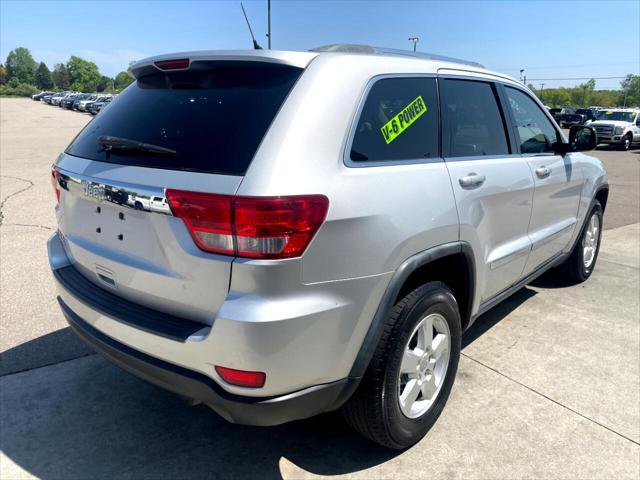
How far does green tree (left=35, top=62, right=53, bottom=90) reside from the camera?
147750mm

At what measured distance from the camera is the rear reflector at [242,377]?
6.14 ft

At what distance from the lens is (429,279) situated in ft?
8.60

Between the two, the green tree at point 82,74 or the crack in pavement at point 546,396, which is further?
the green tree at point 82,74

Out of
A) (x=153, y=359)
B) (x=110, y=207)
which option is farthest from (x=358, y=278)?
(x=110, y=207)

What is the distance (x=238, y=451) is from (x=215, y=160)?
1482mm

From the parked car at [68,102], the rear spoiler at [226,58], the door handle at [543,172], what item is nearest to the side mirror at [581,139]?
the door handle at [543,172]

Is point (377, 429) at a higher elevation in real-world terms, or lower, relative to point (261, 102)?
lower

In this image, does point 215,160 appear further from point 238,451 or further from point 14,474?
point 14,474

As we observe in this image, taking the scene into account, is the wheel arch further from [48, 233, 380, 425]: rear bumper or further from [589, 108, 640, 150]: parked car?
[589, 108, 640, 150]: parked car

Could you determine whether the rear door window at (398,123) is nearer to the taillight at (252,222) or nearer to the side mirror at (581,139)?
the taillight at (252,222)

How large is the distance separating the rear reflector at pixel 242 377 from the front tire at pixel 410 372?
54cm

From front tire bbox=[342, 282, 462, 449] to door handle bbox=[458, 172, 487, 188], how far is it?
0.55 metres

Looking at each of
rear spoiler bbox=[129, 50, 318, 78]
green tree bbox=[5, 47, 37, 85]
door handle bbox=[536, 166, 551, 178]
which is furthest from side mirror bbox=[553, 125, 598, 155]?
green tree bbox=[5, 47, 37, 85]

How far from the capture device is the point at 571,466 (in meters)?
2.49
